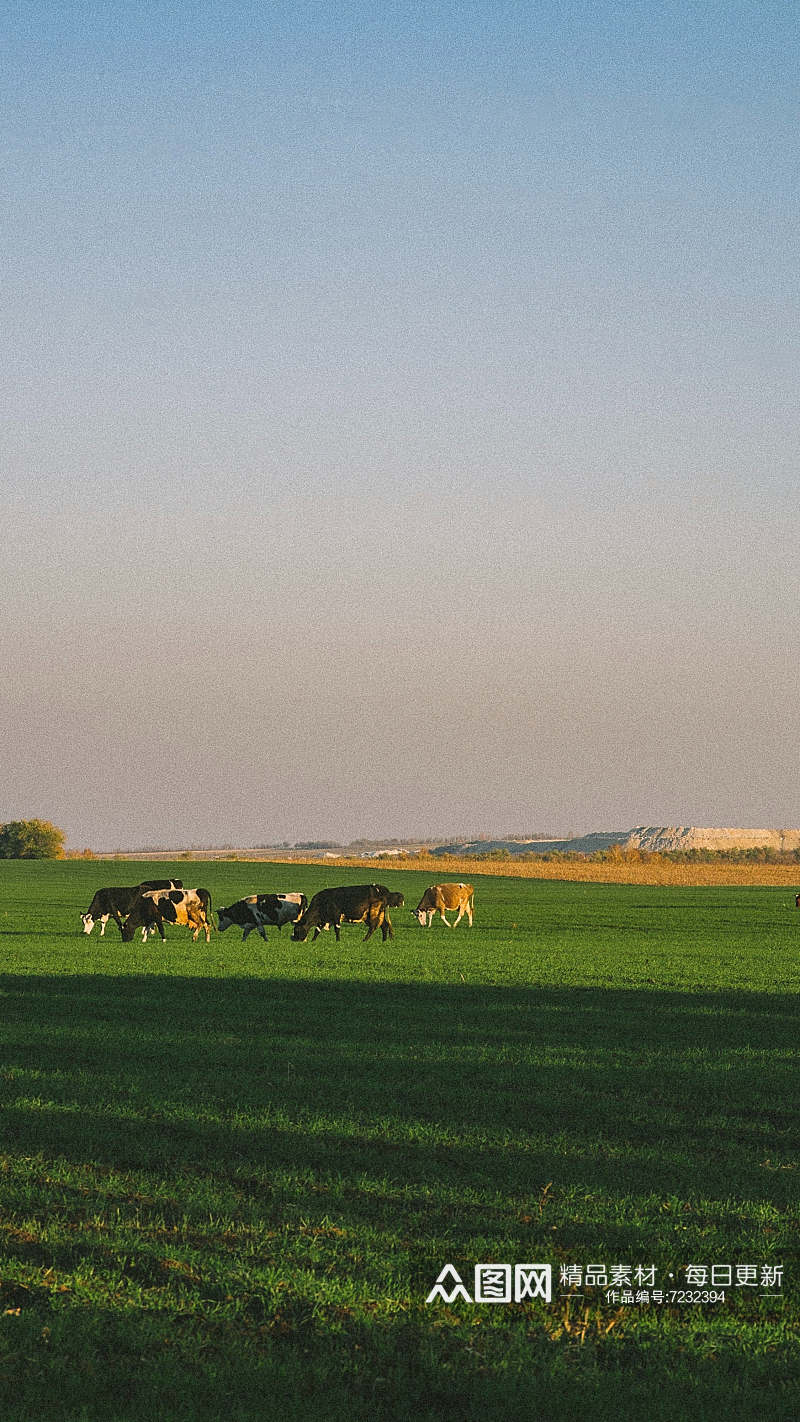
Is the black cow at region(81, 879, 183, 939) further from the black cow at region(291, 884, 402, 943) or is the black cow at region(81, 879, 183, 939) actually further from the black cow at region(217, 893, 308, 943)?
the black cow at region(291, 884, 402, 943)

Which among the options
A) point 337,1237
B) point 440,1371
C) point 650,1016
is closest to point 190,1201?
point 337,1237

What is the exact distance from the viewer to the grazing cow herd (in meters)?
34.8

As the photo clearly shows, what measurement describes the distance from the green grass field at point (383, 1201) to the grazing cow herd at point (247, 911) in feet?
49.8

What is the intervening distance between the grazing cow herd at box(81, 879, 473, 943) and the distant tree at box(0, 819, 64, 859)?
88.4 meters

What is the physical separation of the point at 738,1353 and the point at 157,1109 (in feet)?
20.9

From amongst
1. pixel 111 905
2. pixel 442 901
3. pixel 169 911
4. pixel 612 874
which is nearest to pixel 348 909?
pixel 169 911

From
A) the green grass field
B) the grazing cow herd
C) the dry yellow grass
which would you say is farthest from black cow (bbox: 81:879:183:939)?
the dry yellow grass

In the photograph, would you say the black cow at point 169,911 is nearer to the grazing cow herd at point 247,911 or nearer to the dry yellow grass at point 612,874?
the grazing cow herd at point 247,911

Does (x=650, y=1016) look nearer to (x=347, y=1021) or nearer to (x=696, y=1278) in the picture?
(x=347, y=1021)

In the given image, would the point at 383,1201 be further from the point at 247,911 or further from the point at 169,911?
the point at 247,911

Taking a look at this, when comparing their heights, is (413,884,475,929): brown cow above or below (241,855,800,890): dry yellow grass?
above

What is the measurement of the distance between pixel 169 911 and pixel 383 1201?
96.1 ft

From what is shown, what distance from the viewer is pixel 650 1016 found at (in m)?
18.0

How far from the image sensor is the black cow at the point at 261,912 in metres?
37.0
